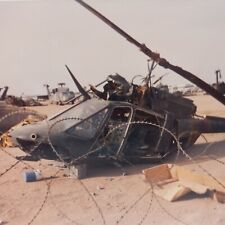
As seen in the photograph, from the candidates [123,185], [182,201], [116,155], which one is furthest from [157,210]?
[116,155]

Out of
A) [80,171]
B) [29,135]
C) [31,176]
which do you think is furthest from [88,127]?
[31,176]

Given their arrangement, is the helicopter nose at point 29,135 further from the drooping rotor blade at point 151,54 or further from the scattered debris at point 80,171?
the drooping rotor blade at point 151,54

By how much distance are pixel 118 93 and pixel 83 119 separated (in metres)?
1.11

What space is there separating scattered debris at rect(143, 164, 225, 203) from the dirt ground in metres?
0.12

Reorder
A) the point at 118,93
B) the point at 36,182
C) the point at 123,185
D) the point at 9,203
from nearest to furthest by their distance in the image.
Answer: the point at 9,203, the point at 123,185, the point at 36,182, the point at 118,93

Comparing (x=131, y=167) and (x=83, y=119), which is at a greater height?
(x=83, y=119)

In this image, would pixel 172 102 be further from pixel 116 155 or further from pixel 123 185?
pixel 123 185

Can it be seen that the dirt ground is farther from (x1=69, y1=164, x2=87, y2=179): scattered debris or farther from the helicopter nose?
the helicopter nose

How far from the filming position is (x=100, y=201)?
780cm

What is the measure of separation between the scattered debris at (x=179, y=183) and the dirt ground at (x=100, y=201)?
0.12 metres

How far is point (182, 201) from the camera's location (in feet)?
24.3

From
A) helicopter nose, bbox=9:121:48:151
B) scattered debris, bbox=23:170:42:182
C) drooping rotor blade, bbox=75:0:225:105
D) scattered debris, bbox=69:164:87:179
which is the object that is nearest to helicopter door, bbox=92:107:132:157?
scattered debris, bbox=69:164:87:179

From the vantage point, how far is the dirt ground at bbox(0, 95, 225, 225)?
684 centimetres

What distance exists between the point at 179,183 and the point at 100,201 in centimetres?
134
